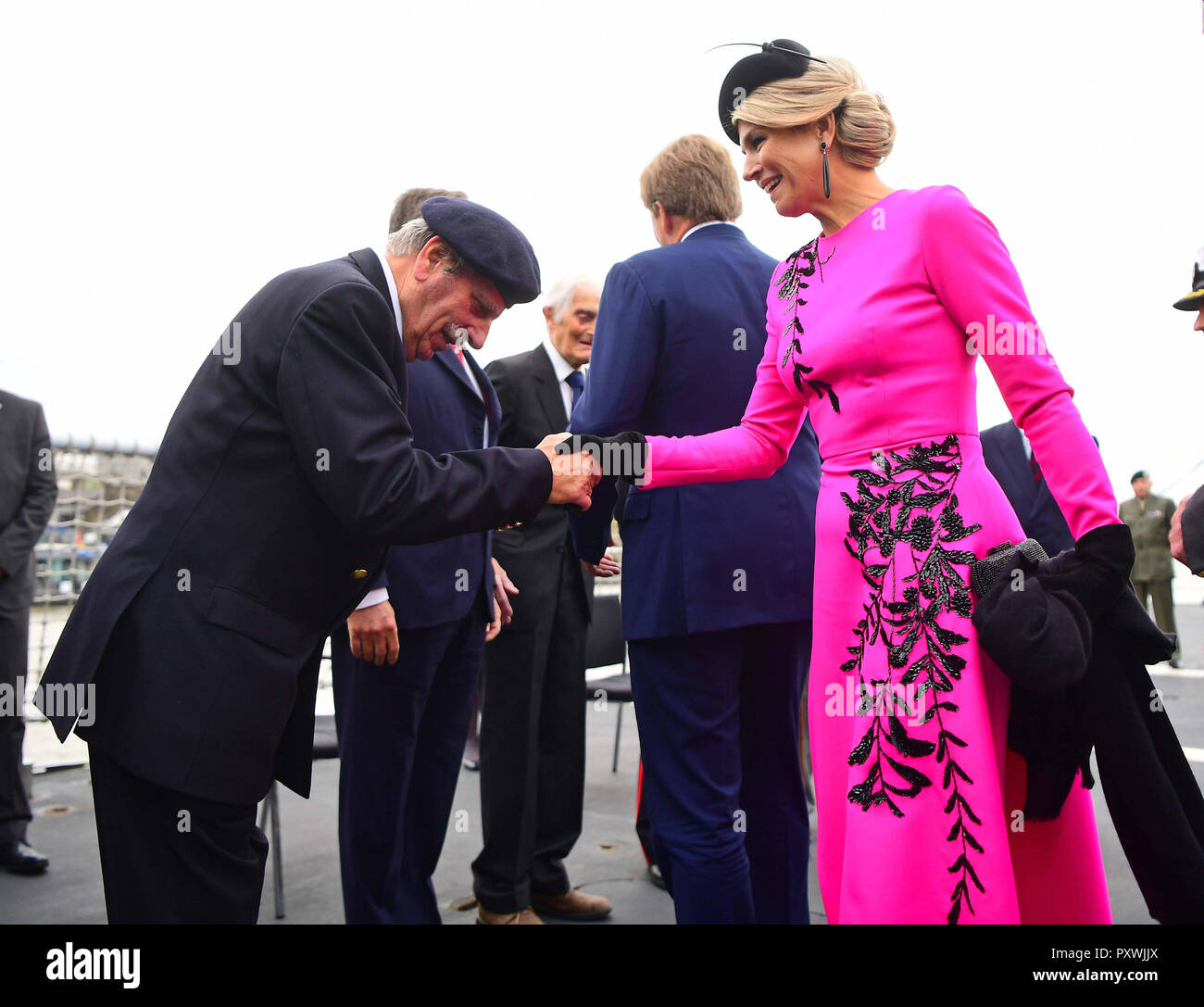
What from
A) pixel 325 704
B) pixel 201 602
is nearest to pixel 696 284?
pixel 201 602

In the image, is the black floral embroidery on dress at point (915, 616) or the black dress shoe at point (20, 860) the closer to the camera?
the black floral embroidery on dress at point (915, 616)

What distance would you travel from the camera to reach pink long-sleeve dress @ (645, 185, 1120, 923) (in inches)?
59.6

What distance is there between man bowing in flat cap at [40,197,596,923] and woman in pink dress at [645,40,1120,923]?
619 millimetres

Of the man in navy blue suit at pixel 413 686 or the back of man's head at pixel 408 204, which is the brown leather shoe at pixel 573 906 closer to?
the man in navy blue suit at pixel 413 686

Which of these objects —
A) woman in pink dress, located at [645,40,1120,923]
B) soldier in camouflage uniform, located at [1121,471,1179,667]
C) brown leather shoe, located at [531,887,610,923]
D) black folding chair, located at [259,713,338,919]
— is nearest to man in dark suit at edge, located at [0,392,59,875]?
black folding chair, located at [259,713,338,919]

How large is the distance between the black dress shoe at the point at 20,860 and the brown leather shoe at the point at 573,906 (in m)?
1.69

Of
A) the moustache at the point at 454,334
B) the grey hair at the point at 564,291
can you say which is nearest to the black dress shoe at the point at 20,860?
the grey hair at the point at 564,291

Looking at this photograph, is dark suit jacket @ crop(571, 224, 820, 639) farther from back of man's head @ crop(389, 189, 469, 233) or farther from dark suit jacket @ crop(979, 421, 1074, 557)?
dark suit jacket @ crop(979, 421, 1074, 557)

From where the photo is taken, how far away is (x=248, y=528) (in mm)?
1592

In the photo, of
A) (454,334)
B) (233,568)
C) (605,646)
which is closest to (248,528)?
(233,568)

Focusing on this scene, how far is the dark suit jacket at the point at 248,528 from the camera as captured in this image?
156 cm

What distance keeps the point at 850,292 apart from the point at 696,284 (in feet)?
2.06
